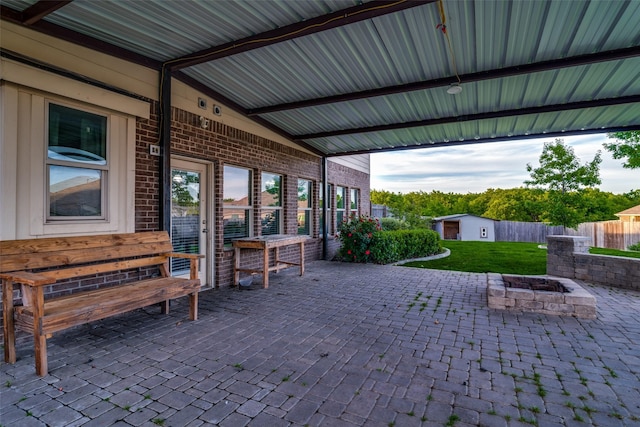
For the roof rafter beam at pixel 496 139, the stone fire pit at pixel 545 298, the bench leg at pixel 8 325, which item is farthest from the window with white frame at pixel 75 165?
the roof rafter beam at pixel 496 139

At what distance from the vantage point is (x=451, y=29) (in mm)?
3590

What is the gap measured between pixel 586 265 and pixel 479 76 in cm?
456

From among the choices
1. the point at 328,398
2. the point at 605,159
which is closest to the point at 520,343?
the point at 328,398

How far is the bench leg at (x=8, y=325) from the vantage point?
2826mm

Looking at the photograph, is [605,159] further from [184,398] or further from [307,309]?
[184,398]

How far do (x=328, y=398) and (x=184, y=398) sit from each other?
39.8 inches

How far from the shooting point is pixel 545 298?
4.33 meters

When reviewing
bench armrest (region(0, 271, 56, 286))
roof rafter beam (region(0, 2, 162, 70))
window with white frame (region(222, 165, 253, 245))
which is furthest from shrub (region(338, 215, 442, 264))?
bench armrest (region(0, 271, 56, 286))

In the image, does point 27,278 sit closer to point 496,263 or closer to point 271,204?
point 271,204

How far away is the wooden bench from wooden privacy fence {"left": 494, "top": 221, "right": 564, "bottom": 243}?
698 inches

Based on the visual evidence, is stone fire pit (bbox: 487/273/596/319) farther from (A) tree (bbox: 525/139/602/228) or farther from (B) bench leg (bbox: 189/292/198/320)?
(A) tree (bbox: 525/139/602/228)

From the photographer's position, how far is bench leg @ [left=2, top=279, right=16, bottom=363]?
2.83m

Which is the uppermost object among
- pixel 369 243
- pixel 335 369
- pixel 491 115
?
pixel 491 115

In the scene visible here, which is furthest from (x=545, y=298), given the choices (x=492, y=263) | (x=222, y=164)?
(x=222, y=164)
